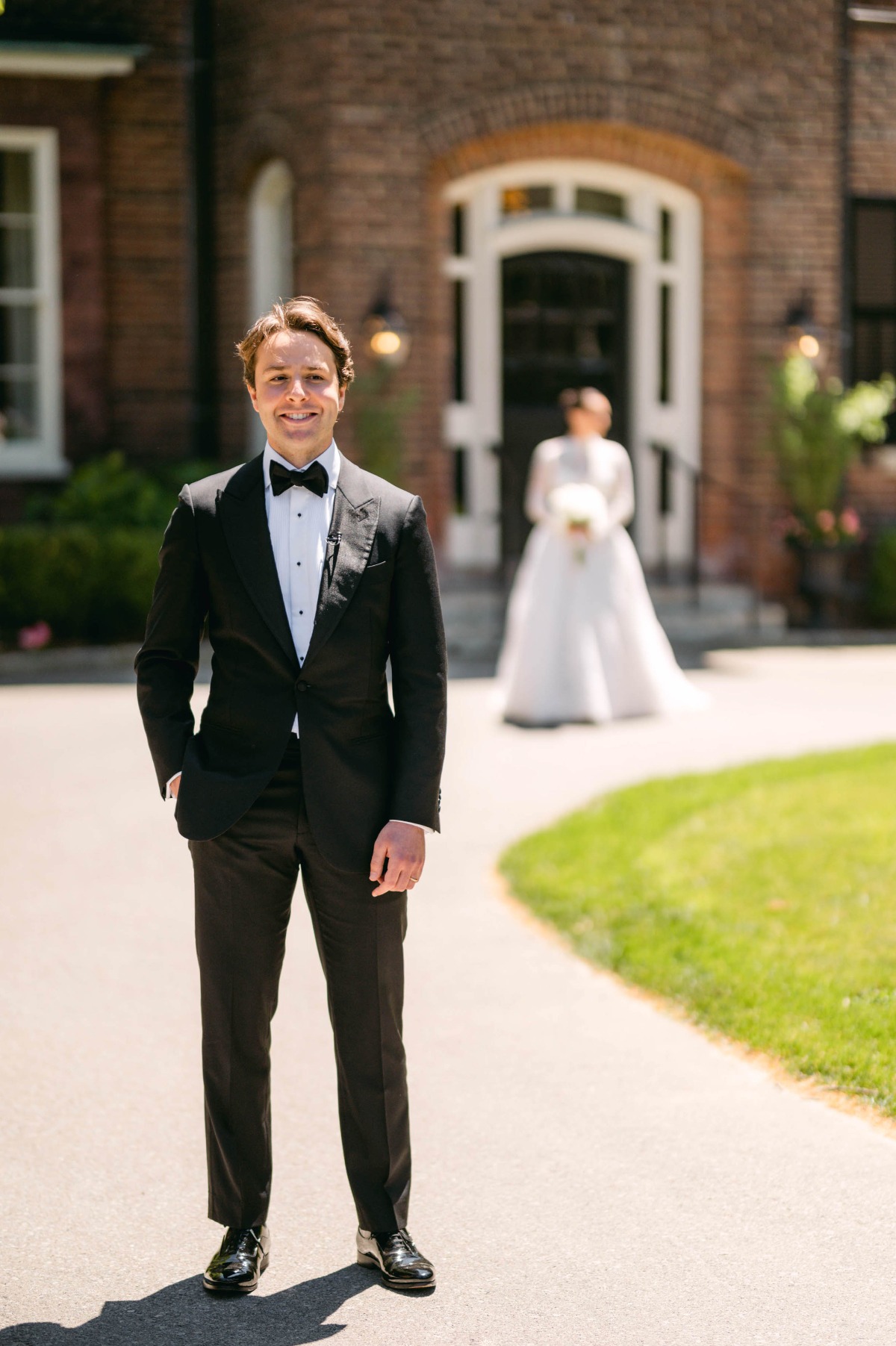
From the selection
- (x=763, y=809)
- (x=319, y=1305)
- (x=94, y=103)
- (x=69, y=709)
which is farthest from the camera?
(x=94, y=103)

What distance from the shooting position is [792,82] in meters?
15.0

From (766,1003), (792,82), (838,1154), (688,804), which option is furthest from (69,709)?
(792,82)

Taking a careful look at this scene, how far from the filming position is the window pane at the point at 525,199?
49.1 feet

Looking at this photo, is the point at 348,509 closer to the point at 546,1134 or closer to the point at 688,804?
the point at 546,1134

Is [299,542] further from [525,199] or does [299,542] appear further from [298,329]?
[525,199]

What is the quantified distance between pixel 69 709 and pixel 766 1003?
644cm

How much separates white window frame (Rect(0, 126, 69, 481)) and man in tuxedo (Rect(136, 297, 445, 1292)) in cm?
1190

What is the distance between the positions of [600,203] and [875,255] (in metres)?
2.68

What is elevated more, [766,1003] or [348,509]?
[348,509]

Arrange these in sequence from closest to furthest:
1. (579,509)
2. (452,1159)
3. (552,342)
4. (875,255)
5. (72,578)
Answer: (452,1159), (579,509), (72,578), (552,342), (875,255)

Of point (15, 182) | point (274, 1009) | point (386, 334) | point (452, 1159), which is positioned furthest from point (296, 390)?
point (15, 182)

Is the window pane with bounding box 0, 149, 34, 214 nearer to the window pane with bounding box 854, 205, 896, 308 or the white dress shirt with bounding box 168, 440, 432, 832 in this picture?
the window pane with bounding box 854, 205, 896, 308

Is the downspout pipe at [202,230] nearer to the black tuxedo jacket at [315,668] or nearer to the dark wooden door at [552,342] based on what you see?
the dark wooden door at [552,342]

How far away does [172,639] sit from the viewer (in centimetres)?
352
